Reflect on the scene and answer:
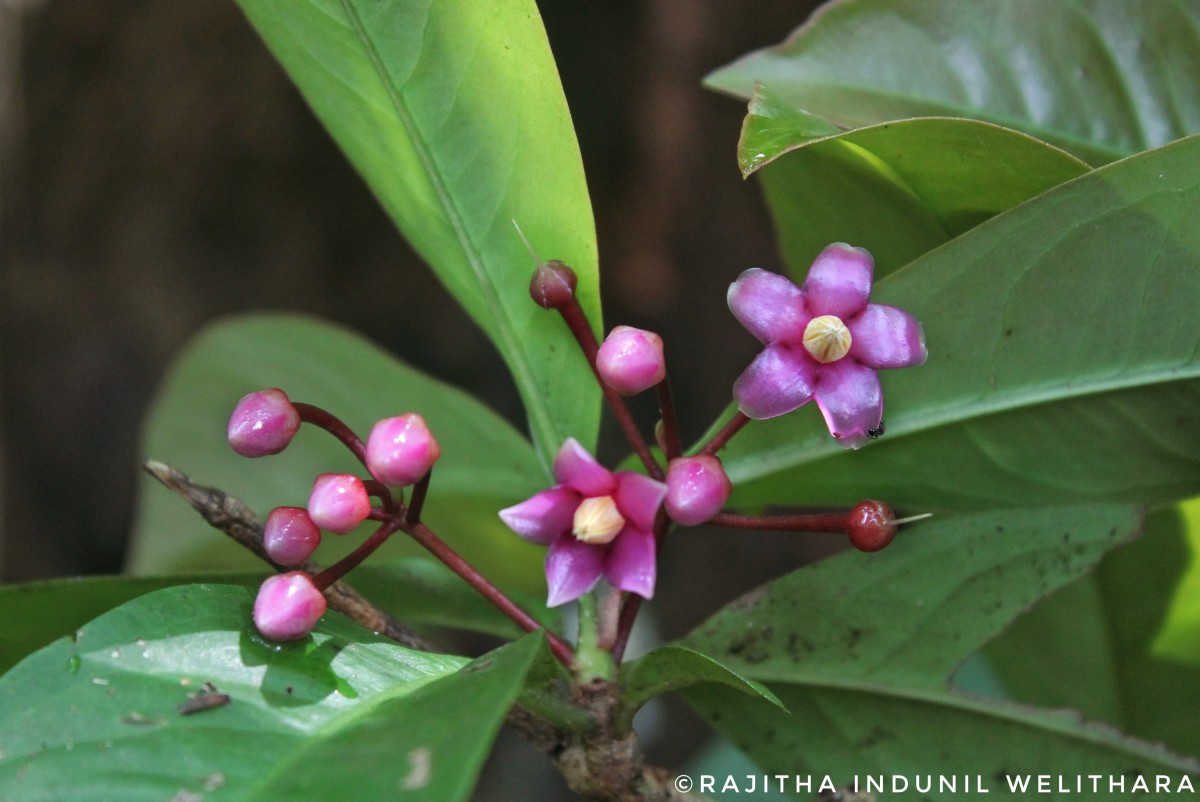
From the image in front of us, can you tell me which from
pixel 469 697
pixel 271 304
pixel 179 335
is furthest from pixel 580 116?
pixel 469 697

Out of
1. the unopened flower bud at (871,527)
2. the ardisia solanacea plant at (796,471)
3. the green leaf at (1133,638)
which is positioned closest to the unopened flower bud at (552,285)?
the ardisia solanacea plant at (796,471)

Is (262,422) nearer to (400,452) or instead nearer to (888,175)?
(400,452)

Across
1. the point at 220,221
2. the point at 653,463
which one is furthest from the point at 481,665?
the point at 220,221

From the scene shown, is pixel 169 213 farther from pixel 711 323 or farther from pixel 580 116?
pixel 711 323

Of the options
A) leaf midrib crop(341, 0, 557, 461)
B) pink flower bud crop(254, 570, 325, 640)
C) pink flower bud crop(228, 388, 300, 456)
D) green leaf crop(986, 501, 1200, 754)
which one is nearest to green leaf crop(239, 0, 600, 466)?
leaf midrib crop(341, 0, 557, 461)

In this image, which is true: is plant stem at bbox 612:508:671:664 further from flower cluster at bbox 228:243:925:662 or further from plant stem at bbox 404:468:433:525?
plant stem at bbox 404:468:433:525

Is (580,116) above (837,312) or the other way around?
above
